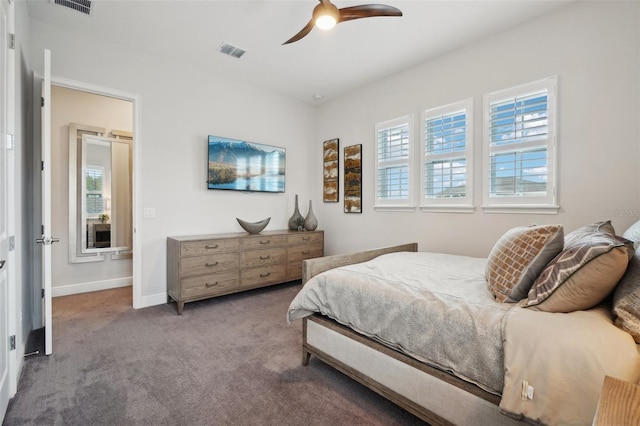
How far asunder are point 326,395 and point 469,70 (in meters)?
3.38

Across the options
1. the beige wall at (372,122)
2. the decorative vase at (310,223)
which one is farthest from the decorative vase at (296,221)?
the beige wall at (372,122)

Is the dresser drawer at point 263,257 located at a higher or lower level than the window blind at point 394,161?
lower

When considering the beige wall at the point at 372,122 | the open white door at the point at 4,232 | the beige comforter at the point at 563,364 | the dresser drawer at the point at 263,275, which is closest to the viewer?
the beige comforter at the point at 563,364

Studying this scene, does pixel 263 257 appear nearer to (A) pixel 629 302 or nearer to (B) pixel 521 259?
(B) pixel 521 259

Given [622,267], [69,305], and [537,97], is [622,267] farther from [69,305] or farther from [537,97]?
[69,305]

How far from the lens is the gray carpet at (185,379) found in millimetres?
1667

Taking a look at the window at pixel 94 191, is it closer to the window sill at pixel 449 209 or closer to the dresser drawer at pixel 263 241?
the dresser drawer at pixel 263 241

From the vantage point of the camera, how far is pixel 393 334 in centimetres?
161

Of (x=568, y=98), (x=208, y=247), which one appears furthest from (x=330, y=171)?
(x=568, y=98)

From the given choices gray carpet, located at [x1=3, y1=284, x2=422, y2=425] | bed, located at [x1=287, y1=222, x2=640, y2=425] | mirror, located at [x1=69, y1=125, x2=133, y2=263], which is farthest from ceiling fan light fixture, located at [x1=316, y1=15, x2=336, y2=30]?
mirror, located at [x1=69, y1=125, x2=133, y2=263]

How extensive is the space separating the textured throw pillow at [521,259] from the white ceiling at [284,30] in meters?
2.17

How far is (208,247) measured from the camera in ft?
11.2

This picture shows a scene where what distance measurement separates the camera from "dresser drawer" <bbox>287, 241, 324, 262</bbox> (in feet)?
13.8

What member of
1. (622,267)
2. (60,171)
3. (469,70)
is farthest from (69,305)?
(469,70)
